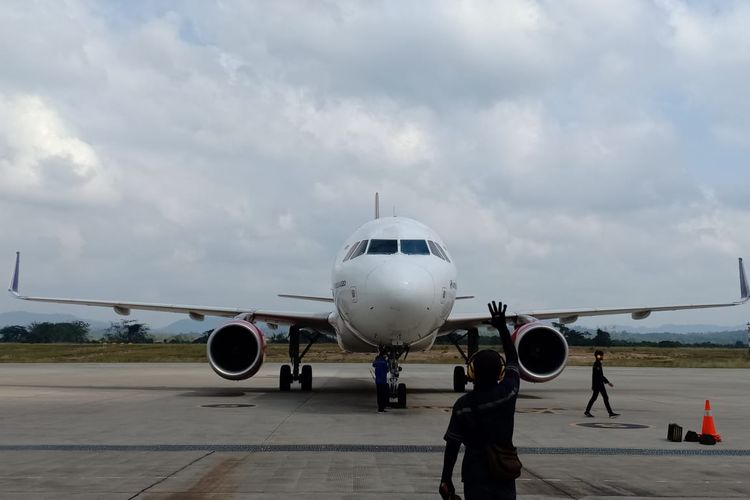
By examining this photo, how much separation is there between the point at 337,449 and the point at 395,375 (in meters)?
6.46

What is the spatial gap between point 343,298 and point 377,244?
131 cm

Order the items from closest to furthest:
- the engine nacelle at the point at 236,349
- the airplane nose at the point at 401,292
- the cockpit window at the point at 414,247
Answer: the airplane nose at the point at 401,292 < the cockpit window at the point at 414,247 < the engine nacelle at the point at 236,349

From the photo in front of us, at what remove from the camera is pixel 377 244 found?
16.2 metres

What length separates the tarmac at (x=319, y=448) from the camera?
787cm

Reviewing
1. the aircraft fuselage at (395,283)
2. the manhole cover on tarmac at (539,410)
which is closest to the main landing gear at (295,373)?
the aircraft fuselage at (395,283)

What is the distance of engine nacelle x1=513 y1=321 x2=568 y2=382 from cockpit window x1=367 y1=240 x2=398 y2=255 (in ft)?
13.2

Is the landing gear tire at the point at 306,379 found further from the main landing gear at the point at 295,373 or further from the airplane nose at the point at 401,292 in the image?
the airplane nose at the point at 401,292

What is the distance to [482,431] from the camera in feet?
15.4

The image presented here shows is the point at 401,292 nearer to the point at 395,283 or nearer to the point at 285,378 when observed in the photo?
the point at 395,283

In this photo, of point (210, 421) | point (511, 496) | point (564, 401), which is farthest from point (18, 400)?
point (511, 496)

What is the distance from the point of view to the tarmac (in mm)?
7871

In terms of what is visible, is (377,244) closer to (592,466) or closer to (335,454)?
(335,454)

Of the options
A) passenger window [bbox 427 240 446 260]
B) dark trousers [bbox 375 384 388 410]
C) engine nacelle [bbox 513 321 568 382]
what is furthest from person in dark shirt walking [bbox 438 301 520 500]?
engine nacelle [bbox 513 321 568 382]

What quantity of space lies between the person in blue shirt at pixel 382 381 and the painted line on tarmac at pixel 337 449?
4.88 m
